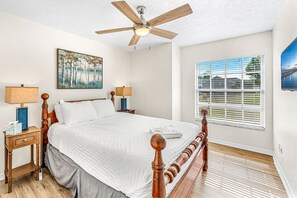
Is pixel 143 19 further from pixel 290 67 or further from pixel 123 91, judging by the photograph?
pixel 123 91

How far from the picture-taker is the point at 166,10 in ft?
7.32

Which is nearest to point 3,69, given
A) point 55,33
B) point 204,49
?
point 55,33

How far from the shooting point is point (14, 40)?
238cm

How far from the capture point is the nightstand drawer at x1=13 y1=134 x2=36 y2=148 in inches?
81.3

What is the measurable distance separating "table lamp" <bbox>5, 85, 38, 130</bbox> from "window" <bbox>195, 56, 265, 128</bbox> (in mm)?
3600

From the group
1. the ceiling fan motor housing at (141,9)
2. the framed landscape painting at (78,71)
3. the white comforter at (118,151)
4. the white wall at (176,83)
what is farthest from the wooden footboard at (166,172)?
the framed landscape painting at (78,71)

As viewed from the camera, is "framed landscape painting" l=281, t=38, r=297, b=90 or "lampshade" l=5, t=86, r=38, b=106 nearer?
"framed landscape painting" l=281, t=38, r=297, b=90

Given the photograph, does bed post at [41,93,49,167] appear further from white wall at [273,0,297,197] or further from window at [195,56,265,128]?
white wall at [273,0,297,197]

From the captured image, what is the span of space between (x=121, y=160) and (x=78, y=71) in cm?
252

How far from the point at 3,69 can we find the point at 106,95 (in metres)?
2.02

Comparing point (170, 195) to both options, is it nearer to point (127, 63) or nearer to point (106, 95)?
point (106, 95)

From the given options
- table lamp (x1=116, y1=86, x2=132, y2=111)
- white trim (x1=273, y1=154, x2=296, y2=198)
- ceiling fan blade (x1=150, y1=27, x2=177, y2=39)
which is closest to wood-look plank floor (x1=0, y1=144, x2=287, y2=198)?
white trim (x1=273, y1=154, x2=296, y2=198)

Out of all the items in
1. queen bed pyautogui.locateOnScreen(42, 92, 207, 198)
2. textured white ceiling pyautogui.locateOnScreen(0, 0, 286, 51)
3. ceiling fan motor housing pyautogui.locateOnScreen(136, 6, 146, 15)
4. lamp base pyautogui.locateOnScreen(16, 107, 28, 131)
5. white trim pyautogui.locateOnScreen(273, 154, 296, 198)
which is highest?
textured white ceiling pyautogui.locateOnScreen(0, 0, 286, 51)

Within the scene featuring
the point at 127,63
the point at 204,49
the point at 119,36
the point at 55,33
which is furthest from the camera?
the point at 127,63
